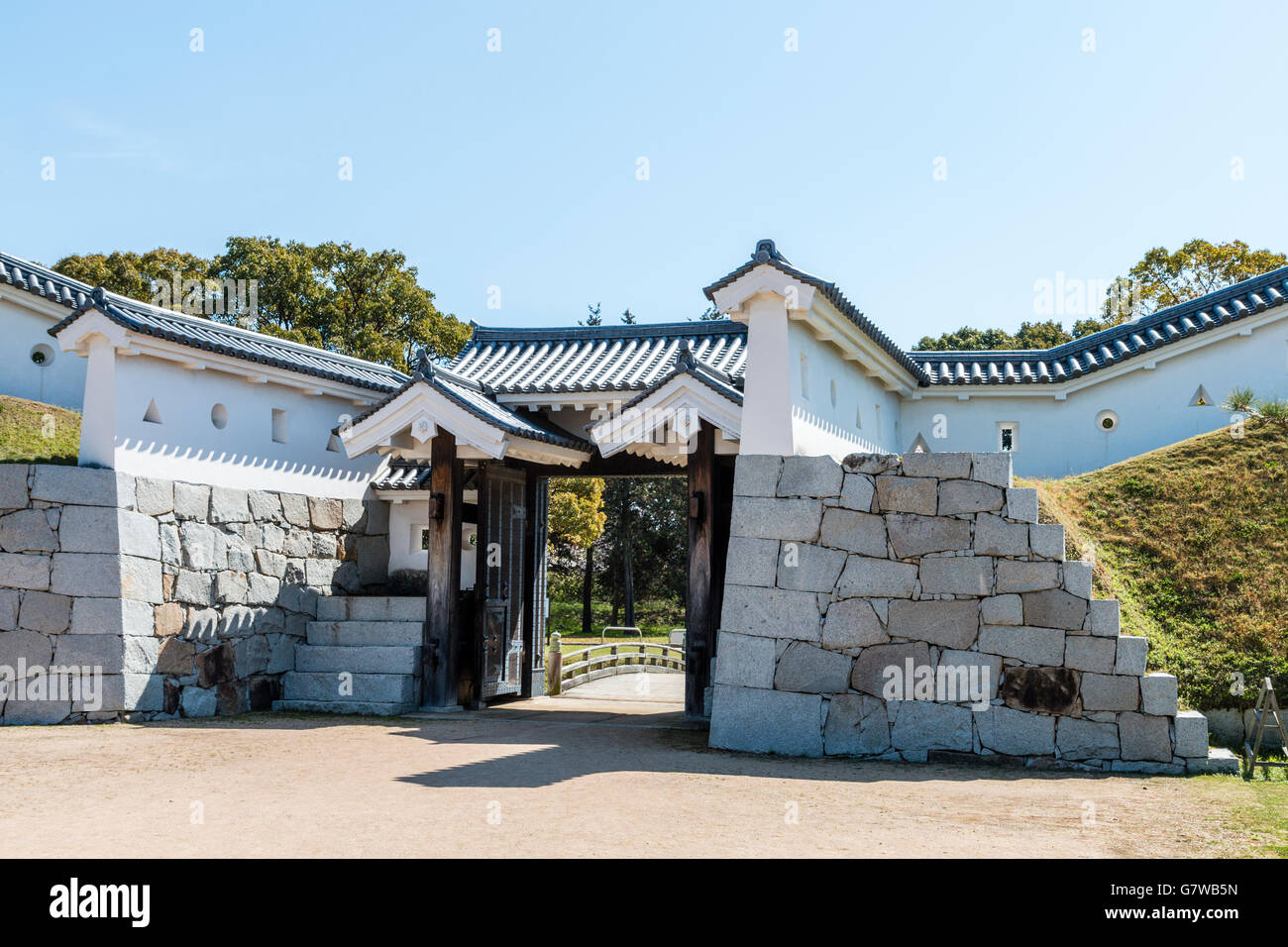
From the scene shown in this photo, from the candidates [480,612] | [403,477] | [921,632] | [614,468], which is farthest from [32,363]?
[921,632]

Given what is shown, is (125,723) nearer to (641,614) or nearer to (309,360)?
(309,360)

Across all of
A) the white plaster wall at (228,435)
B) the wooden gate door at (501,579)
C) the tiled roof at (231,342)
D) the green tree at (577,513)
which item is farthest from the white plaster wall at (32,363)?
the green tree at (577,513)

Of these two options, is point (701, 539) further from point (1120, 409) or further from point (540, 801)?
point (1120, 409)

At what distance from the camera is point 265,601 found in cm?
1343

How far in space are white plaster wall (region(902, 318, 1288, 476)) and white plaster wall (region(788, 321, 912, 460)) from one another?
1338mm

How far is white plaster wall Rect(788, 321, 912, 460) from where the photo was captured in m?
10.6

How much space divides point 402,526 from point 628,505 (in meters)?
18.4

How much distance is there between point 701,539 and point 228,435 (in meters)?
6.32

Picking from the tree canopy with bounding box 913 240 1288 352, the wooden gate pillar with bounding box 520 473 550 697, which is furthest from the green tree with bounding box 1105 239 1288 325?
the wooden gate pillar with bounding box 520 473 550 697

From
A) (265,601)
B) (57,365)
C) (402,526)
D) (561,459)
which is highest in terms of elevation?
(57,365)

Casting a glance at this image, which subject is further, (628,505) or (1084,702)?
(628,505)

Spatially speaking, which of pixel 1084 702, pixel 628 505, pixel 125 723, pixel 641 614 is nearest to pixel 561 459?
pixel 125 723

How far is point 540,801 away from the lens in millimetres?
7254

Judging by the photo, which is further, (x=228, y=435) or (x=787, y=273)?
(x=228, y=435)
